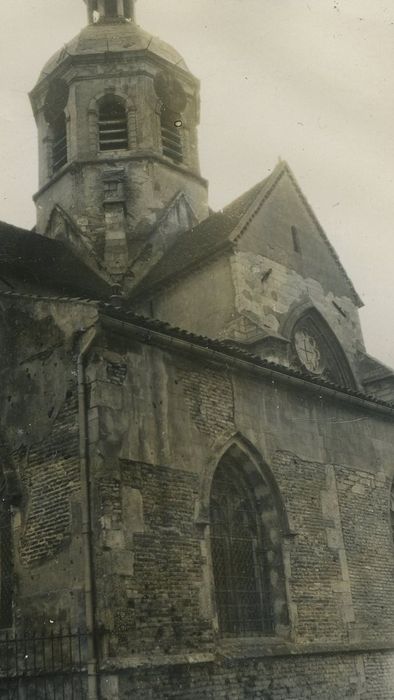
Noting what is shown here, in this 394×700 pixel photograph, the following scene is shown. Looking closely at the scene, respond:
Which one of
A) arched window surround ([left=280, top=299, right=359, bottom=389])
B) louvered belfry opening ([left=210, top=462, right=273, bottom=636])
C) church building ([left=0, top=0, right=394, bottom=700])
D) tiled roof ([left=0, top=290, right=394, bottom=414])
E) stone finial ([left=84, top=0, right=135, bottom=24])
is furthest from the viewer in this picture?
stone finial ([left=84, top=0, right=135, bottom=24])

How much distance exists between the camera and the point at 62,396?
34.7ft

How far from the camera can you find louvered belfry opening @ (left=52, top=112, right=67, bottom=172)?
2152 cm

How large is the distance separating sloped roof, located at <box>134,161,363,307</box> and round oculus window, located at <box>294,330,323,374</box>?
7.93ft

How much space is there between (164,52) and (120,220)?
19.1 feet

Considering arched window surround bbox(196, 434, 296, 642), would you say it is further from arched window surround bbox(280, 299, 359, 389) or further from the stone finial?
the stone finial

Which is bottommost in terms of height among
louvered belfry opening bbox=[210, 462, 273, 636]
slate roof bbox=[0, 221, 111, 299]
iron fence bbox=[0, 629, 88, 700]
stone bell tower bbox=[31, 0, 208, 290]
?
iron fence bbox=[0, 629, 88, 700]

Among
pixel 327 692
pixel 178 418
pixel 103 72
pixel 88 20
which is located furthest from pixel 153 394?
pixel 88 20

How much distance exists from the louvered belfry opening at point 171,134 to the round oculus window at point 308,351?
6779 millimetres

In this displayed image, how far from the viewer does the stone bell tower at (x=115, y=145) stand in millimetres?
19844

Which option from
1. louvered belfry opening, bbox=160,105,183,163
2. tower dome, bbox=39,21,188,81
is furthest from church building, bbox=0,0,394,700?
tower dome, bbox=39,21,188,81

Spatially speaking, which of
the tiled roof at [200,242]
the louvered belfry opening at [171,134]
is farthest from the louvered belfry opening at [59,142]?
the tiled roof at [200,242]

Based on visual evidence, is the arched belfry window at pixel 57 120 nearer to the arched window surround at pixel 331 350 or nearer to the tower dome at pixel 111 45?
the tower dome at pixel 111 45

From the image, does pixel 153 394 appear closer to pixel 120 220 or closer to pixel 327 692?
pixel 327 692

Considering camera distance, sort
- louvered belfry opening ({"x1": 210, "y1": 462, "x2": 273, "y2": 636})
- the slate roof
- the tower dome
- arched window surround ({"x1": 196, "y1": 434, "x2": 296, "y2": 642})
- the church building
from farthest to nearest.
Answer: the tower dome
the slate roof
louvered belfry opening ({"x1": 210, "y1": 462, "x2": 273, "y2": 636})
arched window surround ({"x1": 196, "y1": 434, "x2": 296, "y2": 642})
the church building
